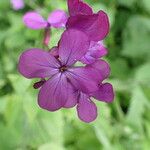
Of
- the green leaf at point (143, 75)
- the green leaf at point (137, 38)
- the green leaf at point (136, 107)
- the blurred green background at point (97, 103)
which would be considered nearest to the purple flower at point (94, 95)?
the blurred green background at point (97, 103)

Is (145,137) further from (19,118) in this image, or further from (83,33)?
(83,33)

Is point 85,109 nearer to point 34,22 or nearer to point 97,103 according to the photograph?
point 34,22

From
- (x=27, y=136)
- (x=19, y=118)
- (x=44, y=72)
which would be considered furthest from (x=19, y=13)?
(x=44, y=72)

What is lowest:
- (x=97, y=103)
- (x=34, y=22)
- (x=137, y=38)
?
(x=137, y=38)

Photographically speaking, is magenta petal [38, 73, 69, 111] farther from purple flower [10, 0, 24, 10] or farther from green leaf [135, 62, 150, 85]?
purple flower [10, 0, 24, 10]

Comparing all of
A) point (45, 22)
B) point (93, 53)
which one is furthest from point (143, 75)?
point (93, 53)

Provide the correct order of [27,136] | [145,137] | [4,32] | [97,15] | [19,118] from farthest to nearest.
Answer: [4,32]
[145,137]
[19,118]
[27,136]
[97,15]

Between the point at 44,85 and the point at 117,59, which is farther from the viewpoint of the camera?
the point at 117,59

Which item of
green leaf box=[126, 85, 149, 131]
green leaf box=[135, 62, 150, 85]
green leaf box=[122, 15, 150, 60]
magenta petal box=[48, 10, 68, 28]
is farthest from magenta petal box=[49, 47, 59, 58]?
green leaf box=[122, 15, 150, 60]
